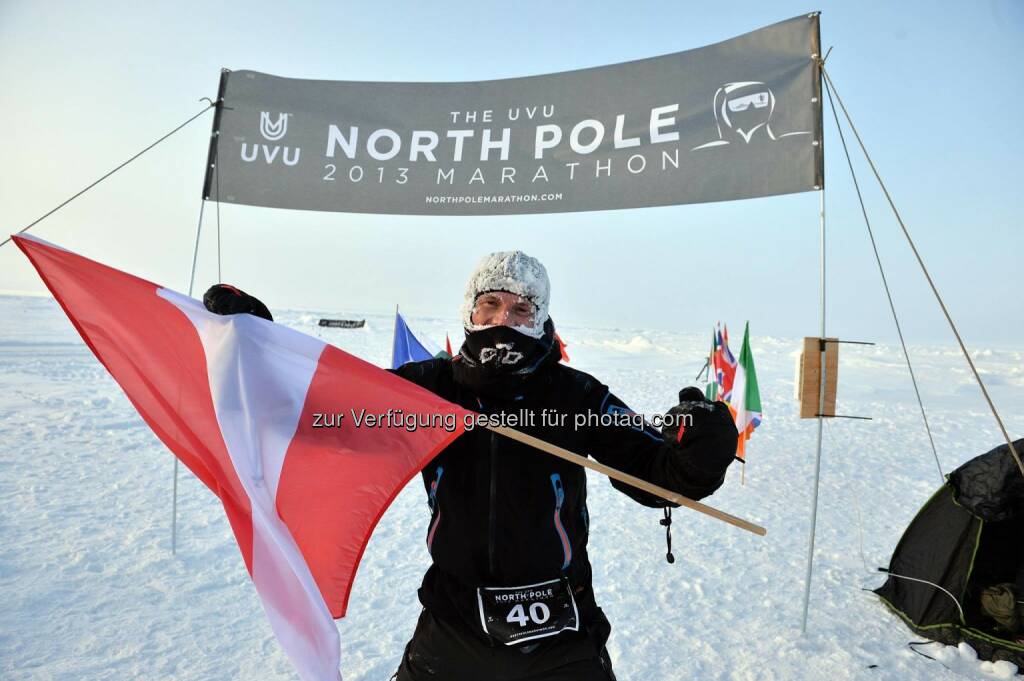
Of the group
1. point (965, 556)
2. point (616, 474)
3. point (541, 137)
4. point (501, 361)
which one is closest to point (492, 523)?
point (616, 474)

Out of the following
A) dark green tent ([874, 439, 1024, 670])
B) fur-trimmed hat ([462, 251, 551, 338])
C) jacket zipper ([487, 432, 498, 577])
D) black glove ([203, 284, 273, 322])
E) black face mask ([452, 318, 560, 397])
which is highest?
fur-trimmed hat ([462, 251, 551, 338])

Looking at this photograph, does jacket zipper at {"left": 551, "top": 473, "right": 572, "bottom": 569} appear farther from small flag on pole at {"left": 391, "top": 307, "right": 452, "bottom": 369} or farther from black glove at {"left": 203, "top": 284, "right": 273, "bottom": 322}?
small flag on pole at {"left": 391, "top": 307, "right": 452, "bottom": 369}

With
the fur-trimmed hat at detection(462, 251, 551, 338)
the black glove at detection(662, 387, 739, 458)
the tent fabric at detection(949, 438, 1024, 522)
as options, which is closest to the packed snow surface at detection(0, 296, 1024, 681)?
the tent fabric at detection(949, 438, 1024, 522)

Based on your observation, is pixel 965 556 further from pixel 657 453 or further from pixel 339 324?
pixel 339 324

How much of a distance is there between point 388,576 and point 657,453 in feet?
11.1

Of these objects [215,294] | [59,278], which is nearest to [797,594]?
[215,294]

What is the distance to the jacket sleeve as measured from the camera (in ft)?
5.72

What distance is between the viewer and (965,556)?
12.6 ft

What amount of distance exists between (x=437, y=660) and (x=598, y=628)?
535 millimetres

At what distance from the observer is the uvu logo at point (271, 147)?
479cm

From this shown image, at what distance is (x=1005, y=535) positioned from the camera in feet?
13.4

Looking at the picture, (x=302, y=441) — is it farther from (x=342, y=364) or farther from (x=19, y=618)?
(x=19, y=618)

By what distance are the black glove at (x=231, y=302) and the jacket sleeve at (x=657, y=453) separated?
58.1 inches

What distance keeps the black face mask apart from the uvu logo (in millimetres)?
3665
